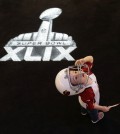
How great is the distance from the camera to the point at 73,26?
3.09 m

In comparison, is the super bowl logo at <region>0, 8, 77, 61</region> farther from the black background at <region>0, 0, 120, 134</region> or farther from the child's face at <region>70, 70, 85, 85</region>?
the child's face at <region>70, 70, 85, 85</region>

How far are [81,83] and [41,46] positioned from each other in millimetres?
1150

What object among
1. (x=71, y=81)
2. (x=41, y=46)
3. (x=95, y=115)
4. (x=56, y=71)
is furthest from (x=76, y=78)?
(x=41, y=46)

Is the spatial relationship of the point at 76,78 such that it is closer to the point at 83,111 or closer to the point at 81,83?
the point at 81,83

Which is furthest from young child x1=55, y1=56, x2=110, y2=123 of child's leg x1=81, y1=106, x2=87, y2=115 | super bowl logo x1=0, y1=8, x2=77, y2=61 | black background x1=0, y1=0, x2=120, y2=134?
super bowl logo x1=0, y1=8, x2=77, y2=61

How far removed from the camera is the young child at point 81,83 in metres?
1.81

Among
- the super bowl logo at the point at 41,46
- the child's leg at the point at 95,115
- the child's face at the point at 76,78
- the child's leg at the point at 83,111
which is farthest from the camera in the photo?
the super bowl logo at the point at 41,46

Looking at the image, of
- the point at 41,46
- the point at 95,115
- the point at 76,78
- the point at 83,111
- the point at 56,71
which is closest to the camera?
the point at 76,78

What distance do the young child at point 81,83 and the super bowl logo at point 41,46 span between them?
0.80 m

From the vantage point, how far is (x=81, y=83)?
1.83 metres

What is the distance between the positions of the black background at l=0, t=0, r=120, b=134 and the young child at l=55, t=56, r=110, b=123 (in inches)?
11.6

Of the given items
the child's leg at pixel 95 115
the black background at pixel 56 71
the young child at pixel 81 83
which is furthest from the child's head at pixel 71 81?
the black background at pixel 56 71

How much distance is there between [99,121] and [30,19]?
5.10ft

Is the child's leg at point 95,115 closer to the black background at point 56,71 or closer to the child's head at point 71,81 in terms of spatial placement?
the black background at point 56,71
